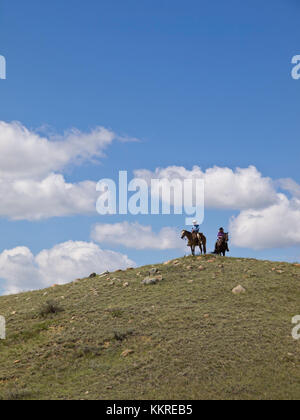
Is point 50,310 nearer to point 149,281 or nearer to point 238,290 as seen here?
point 149,281

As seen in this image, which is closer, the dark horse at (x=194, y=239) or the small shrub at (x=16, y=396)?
the small shrub at (x=16, y=396)

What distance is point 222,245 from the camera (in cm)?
3866

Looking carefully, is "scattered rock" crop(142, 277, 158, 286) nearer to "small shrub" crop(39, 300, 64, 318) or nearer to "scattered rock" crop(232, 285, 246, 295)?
"scattered rock" crop(232, 285, 246, 295)

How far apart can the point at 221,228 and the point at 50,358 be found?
19.8m

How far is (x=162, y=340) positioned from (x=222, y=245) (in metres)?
17.1

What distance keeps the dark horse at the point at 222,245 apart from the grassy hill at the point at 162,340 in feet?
14.0

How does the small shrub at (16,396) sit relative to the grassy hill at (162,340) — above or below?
below

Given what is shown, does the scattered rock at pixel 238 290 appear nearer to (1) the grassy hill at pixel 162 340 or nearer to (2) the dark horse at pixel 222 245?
(1) the grassy hill at pixel 162 340

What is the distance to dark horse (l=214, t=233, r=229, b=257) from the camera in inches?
1516

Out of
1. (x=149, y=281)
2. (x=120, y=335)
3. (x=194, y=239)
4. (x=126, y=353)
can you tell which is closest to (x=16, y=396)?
(x=126, y=353)

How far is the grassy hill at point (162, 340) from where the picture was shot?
19.0 m

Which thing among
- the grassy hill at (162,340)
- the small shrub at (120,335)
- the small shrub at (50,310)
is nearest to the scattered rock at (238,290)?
the grassy hill at (162,340)

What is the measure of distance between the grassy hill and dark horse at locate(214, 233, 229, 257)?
14.0 ft

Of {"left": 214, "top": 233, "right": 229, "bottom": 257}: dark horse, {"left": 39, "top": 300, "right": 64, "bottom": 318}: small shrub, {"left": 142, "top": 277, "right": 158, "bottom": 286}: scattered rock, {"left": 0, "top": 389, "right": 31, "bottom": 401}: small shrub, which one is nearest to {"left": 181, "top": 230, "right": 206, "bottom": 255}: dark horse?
{"left": 214, "top": 233, "right": 229, "bottom": 257}: dark horse
